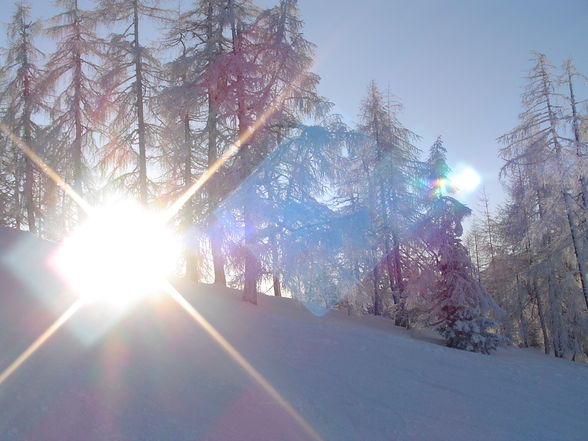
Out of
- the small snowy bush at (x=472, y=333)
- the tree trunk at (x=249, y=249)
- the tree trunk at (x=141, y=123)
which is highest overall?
the tree trunk at (x=141, y=123)

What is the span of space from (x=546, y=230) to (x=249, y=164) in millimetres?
12188

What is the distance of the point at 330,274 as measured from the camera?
10414 mm

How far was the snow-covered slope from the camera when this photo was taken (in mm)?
5020

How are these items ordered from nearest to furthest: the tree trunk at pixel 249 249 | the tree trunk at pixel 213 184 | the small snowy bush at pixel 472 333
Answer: the tree trunk at pixel 249 249
the tree trunk at pixel 213 184
the small snowy bush at pixel 472 333

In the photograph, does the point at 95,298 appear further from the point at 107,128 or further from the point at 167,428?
the point at 107,128

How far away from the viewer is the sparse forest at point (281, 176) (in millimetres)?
10758

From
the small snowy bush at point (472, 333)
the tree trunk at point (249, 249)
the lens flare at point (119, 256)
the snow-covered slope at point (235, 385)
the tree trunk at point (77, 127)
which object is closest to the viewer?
the snow-covered slope at point (235, 385)

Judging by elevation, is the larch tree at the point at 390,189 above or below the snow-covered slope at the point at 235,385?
above

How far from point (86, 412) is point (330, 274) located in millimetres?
6522

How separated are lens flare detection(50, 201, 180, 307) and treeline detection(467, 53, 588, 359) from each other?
11259 mm

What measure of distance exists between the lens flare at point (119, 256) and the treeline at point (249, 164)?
2.55 feet

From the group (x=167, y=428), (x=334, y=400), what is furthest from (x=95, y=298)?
(x=334, y=400)

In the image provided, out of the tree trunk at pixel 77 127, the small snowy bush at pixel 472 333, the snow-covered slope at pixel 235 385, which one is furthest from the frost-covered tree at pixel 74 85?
the small snowy bush at pixel 472 333

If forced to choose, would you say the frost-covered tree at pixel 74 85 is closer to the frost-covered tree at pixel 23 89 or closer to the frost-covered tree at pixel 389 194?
the frost-covered tree at pixel 23 89
